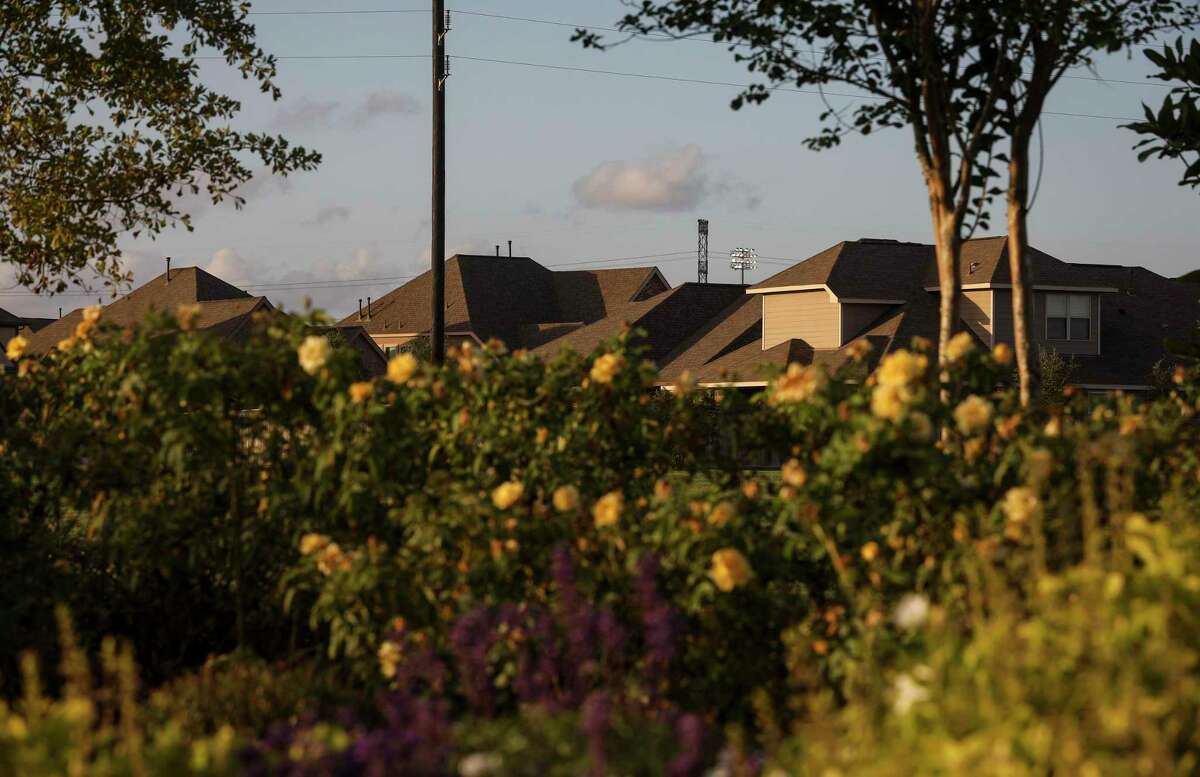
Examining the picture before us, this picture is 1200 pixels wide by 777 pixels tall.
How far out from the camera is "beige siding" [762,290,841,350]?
35.9 metres

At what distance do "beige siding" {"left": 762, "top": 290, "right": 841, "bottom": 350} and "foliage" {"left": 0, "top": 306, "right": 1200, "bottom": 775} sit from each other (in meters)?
28.8

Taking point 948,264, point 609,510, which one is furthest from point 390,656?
Answer: point 948,264

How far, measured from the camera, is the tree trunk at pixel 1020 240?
894cm

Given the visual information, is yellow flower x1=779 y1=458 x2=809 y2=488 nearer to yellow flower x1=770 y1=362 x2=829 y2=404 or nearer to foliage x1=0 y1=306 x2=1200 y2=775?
foliage x1=0 y1=306 x2=1200 y2=775

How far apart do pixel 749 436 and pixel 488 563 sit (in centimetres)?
153

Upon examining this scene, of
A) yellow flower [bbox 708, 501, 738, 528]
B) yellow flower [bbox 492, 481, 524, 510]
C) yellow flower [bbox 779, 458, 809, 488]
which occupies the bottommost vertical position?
yellow flower [bbox 708, 501, 738, 528]

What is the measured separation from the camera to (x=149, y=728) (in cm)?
472

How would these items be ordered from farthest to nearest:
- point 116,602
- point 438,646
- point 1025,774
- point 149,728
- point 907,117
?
point 907,117
point 116,602
point 438,646
point 149,728
point 1025,774

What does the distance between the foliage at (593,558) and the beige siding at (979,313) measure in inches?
1120

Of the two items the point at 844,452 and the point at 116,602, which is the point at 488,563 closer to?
the point at 844,452

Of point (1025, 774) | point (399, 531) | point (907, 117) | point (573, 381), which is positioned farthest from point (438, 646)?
point (907, 117)

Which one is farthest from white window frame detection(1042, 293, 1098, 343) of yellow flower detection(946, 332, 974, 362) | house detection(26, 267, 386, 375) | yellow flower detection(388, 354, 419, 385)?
yellow flower detection(388, 354, 419, 385)

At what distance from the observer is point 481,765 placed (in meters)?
3.48

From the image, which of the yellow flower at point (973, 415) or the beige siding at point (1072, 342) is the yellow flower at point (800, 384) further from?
the beige siding at point (1072, 342)
